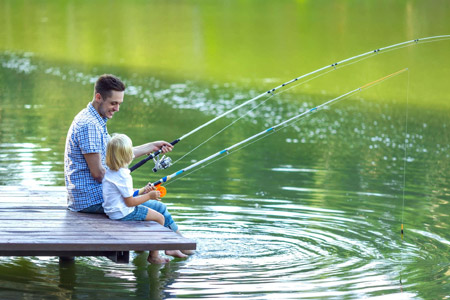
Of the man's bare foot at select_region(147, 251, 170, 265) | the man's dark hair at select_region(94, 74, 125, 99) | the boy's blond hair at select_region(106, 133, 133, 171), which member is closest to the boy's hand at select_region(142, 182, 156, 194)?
the boy's blond hair at select_region(106, 133, 133, 171)

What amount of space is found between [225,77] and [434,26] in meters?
9.49

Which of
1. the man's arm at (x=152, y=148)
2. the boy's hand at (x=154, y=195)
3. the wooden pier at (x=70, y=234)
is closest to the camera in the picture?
the wooden pier at (x=70, y=234)

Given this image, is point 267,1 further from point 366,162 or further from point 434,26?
point 366,162

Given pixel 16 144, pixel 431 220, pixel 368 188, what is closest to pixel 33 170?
pixel 16 144

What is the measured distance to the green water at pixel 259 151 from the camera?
19.5ft

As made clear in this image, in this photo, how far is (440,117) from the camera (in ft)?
43.1

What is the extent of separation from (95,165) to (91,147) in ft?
0.48

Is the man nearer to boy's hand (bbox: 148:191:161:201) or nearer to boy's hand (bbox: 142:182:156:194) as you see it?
boy's hand (bbox: 142:182:156:194)

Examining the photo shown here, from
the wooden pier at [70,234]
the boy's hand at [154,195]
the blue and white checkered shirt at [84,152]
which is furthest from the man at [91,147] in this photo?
the boy's hand at [154,195]

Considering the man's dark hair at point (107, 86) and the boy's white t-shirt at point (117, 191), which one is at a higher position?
the man's dark hair at point (107, 86)

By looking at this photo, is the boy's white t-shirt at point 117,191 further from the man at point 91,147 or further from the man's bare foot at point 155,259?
the man's bare foot at point 155,259

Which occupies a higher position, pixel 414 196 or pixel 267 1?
pixel 267 1

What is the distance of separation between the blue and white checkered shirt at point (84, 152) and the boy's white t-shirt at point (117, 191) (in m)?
0.16

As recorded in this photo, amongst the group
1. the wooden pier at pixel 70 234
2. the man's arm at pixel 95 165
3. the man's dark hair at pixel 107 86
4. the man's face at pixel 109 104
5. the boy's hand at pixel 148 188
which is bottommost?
the wooden pier at pixel 70 234
